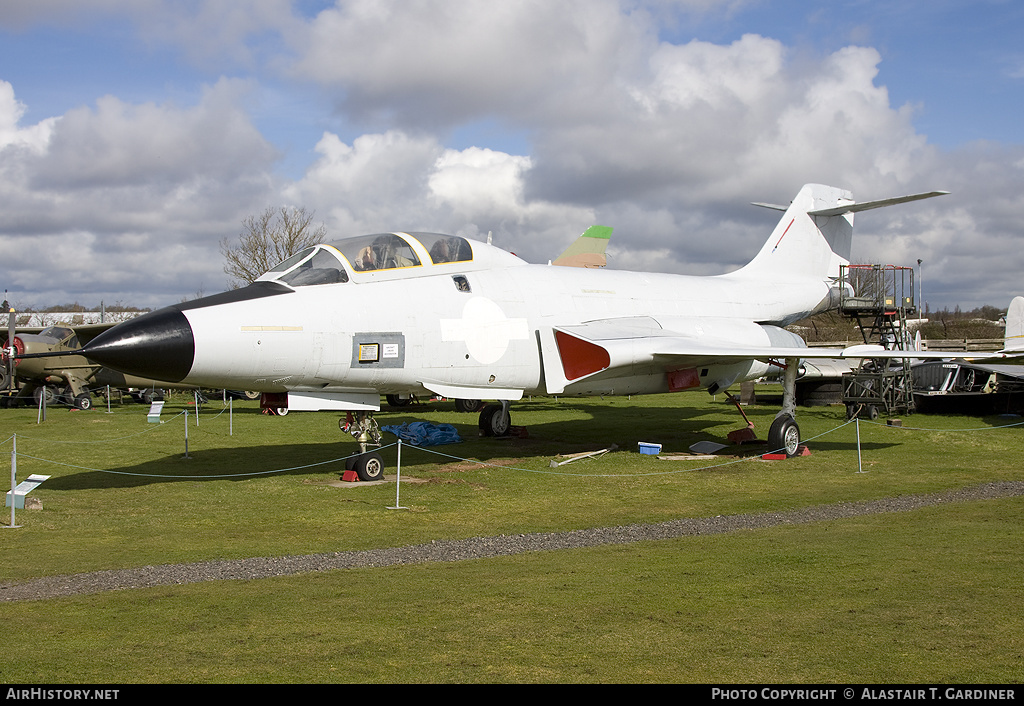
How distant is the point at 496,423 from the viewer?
1641 cm

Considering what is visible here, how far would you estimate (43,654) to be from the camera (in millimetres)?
4570

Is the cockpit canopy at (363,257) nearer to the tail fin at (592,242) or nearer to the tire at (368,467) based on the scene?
the tire at (368,467)

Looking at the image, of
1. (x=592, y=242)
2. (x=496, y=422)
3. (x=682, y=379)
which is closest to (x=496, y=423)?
(x=496, y=422)

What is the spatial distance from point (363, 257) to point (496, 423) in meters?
6.59

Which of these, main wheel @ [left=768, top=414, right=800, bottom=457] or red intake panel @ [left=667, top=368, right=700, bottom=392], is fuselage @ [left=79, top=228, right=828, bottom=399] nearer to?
red intake panel @ [left=667, top=368, right=700, bottom=392]

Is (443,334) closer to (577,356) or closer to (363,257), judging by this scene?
(363,257)

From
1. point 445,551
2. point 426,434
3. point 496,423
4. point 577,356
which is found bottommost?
point 445,551

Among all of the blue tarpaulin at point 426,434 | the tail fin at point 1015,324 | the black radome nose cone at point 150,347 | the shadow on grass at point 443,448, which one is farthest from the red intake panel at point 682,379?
the tail fin at point 1015,324

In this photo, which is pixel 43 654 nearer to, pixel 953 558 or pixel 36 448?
pixel 953 558

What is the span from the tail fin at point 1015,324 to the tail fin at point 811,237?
19.7 ft

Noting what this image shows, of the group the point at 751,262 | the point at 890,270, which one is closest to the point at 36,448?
the point at 751,262

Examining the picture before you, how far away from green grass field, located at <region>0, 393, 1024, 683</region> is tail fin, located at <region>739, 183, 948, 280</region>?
17.7 ft

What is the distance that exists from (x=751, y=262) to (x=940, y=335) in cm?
4214

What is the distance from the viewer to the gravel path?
6379 millimetres
